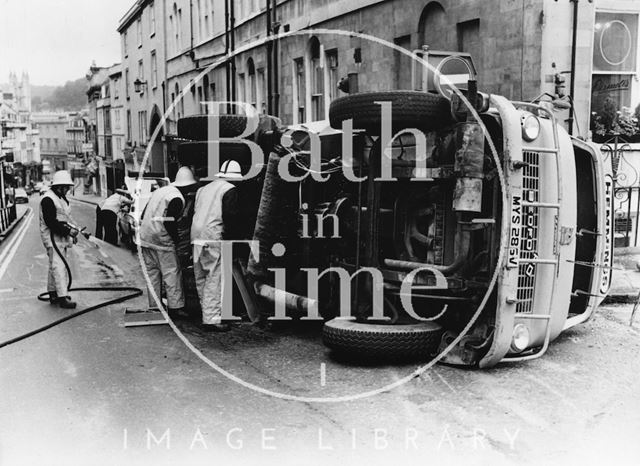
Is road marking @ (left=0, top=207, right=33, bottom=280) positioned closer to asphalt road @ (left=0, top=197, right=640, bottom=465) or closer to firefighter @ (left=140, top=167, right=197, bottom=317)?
firefighter @ (left=140, top=167, right=197, bottom=317)

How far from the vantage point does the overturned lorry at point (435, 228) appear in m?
6.05

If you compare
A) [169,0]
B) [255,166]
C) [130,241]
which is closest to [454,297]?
[255,166]

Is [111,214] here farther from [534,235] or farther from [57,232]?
[534,235]

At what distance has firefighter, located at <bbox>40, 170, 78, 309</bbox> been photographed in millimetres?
9336

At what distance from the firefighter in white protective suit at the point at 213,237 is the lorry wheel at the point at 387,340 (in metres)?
1.91

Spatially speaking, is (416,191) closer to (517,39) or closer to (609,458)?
(609,458)

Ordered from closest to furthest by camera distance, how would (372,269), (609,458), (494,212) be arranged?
1. (609,458)
2. (494,212)
3. (372,269)

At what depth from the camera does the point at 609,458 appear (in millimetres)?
4496

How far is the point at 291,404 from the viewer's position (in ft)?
18.0

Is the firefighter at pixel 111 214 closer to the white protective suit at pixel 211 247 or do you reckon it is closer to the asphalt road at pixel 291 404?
the white protective suit at pixel 211 247

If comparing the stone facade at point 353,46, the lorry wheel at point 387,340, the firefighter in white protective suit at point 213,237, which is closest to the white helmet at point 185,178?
the firefighter in white protective suit at point 213,237

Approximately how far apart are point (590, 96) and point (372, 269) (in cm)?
707

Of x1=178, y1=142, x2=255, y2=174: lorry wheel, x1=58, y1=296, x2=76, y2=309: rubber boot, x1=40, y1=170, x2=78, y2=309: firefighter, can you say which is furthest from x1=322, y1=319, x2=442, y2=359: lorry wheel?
x1=40, y1=170, x2=78, y2=309: firefighter

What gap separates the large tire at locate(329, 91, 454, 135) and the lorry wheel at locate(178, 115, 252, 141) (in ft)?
8.72
